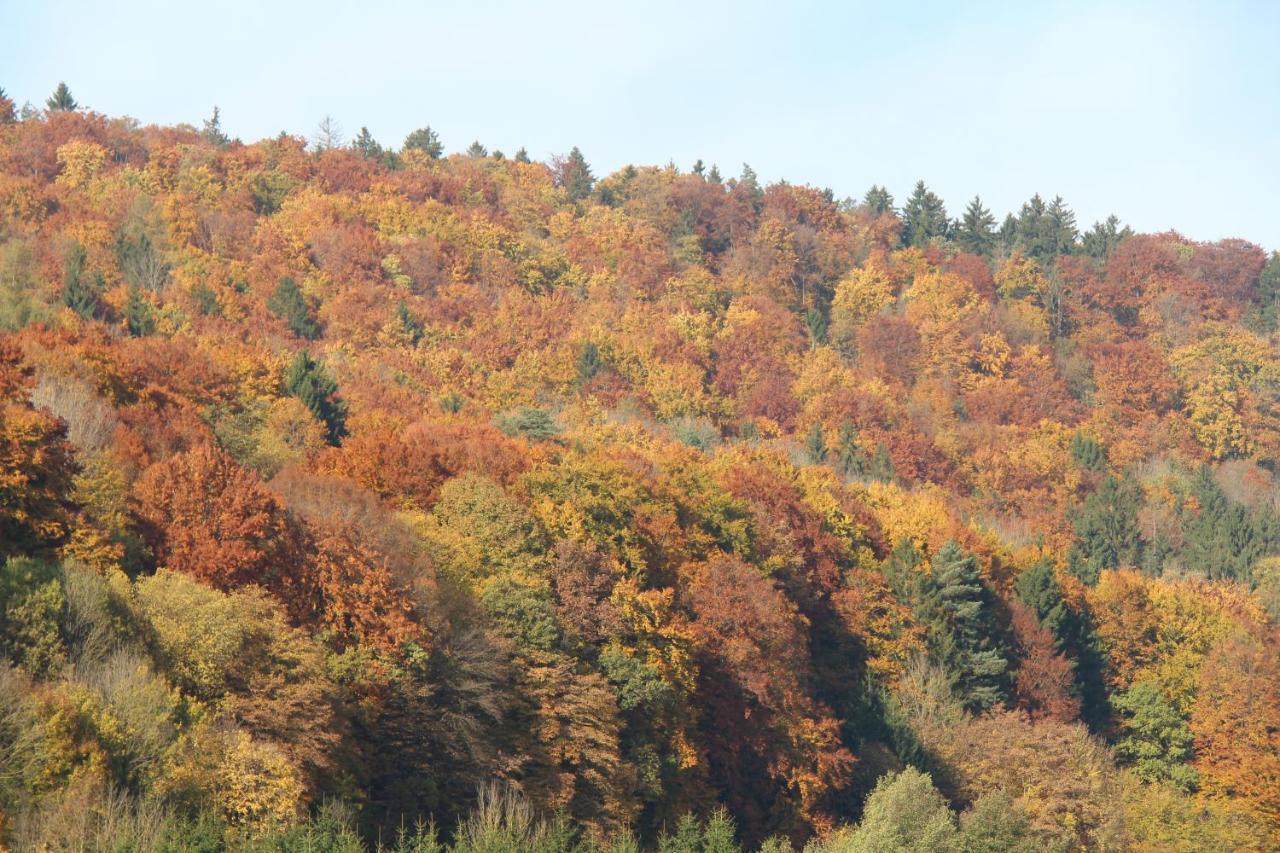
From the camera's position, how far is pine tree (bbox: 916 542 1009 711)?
80625 mm

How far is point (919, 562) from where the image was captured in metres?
85.6

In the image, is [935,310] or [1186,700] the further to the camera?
[935,310]

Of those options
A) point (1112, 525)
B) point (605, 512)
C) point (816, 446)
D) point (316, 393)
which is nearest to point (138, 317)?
point (316, 393)

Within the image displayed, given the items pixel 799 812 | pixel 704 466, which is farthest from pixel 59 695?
pixel 704 466

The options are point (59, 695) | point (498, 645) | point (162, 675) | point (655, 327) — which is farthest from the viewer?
point (655, 327)

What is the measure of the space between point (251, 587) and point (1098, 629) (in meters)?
55.7

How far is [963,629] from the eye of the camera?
8306 cm

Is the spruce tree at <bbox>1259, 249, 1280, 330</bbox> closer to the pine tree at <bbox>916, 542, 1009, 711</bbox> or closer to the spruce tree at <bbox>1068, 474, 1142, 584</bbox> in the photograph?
the spruce tree at <bbox>1068, 474, 1142, 584</bbox>

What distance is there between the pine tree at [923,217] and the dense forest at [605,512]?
32.2 inches

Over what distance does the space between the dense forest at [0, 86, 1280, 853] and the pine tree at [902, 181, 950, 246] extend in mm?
817

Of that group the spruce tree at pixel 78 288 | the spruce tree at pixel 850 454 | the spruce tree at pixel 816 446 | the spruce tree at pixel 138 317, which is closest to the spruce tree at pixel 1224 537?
the spruce tree at pixel 850 454

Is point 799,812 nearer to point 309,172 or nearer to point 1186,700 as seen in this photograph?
point 1186,700

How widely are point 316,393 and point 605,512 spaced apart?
20.7 m

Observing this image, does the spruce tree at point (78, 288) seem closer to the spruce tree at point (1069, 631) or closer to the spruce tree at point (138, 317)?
the spruce tree at point (138, 317)
